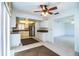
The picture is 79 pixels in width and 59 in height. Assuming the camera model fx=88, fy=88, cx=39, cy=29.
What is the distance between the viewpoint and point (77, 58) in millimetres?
770

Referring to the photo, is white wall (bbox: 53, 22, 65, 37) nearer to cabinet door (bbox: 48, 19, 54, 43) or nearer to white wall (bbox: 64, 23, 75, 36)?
white wall (bbox: 64, 23, 75, 36)

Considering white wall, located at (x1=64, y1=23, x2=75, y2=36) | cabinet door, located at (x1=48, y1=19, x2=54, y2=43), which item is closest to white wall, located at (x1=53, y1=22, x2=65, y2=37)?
white wall, located at (x1=64, y1=23, x2=75, y2=36)

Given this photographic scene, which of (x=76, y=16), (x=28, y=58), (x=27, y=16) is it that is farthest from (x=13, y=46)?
(x=28, y=58)

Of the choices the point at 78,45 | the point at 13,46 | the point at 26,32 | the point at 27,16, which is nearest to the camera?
the point at 78,45

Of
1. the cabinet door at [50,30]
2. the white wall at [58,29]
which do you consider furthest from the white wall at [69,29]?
→ the cabinet door at [50,30]

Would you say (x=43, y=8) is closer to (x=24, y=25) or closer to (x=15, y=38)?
(x=15, y=38)

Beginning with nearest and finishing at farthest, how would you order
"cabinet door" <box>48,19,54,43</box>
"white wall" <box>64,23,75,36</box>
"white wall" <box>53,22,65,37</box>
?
1. "cabinet door" <box>48,19,54,43</box>
2. "white wall" <box>53,22,65,37</box>
3. "white wall" <box>64,23,75,36</box>

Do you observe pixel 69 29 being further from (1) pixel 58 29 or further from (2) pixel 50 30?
(2) pixel 50 30

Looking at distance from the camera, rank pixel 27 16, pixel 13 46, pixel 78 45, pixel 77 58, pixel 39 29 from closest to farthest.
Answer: pixel 77 58 < pixel 78 45 < pixel 13 46 < pixel 27 16 < pixel 39 29

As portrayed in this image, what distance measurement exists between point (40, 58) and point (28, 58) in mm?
106

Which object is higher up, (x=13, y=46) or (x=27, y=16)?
(x=27, y=16)

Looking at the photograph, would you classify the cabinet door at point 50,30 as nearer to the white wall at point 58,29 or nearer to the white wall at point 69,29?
the white wall at point 58,29

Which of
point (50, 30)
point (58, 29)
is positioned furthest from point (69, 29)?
point (50, 30)

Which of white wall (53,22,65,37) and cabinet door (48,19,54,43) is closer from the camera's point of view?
cabinet door (48,19,54,43)
